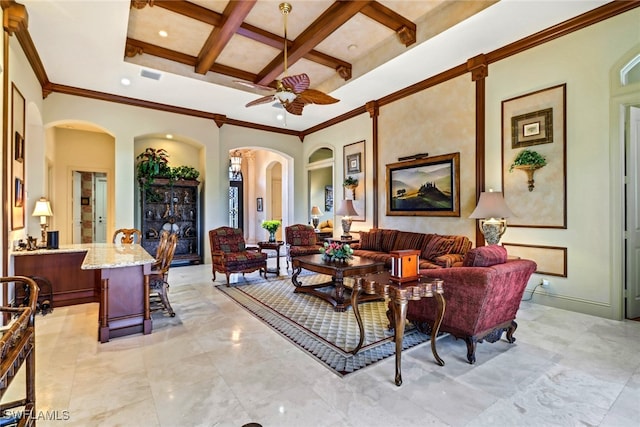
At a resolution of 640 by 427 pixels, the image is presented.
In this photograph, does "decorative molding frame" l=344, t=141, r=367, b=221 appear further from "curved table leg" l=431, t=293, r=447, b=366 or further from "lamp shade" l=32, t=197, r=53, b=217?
"lamp shade" l=32, t=197, r=53, b=217

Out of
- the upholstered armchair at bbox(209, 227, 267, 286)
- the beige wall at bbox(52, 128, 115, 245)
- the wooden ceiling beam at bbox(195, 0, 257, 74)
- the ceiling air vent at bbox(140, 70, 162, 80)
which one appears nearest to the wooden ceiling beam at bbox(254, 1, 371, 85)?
the wooden ceiling beam at bbox(195, 0, 257, 74)

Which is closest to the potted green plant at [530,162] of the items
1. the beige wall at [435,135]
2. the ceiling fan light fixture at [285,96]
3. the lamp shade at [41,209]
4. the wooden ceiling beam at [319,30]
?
the beige wall at [435,135]

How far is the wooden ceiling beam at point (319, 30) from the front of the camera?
388 cm

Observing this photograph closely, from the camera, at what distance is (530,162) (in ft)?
13.8

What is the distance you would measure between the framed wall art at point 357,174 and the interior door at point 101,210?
6826 mm

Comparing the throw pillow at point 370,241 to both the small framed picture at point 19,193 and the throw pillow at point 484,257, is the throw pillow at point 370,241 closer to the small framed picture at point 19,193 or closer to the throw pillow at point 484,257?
the throw pillow at point 484,257

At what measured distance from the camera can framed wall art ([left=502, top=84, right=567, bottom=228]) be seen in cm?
404

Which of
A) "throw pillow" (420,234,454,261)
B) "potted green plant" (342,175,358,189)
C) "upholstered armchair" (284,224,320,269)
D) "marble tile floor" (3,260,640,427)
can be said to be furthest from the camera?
"potted green plant" (342,175,358,189)

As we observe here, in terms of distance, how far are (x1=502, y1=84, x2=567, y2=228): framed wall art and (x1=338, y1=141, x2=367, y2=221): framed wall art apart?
10.0ft

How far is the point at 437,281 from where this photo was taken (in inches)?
98.5

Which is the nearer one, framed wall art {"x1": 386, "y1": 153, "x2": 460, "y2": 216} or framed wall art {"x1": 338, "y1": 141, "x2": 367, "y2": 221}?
framed wall art {"x1": 386, "y1": 153, "x2": 460, "y2": 216}

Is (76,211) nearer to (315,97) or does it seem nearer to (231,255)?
(231,255)

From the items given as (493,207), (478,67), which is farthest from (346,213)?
(478,67)

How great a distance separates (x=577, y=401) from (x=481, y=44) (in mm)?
4375
